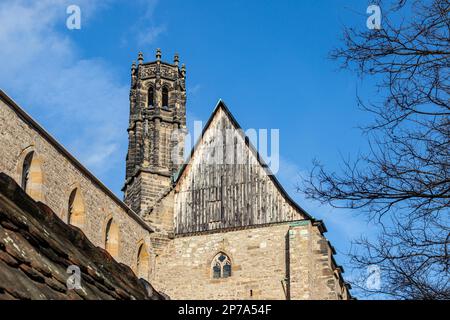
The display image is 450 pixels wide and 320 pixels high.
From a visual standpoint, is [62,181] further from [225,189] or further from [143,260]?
[225,189]

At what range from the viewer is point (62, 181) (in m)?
21.4

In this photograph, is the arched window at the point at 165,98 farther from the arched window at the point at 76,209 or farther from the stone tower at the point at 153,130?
the arched window at the point at 76,209

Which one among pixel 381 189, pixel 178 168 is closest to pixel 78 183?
pixel 178 168

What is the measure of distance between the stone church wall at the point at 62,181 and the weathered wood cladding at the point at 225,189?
7.30 ft

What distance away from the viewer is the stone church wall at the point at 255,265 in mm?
26609

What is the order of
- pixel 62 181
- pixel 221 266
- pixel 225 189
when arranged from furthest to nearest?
pixel 225 189
pixel 221 266
pixel 62 181

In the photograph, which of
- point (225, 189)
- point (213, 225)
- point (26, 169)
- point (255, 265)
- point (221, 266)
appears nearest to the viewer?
point (26, 169)

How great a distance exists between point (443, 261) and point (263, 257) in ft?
63.3

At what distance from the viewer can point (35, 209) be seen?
20.1 feet

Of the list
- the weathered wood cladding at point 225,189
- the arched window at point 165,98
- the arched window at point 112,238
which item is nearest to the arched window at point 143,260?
the weathered wood cladding at point 225,189

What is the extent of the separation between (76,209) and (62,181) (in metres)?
1.40

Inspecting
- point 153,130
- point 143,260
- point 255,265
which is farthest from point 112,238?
point 153,130
